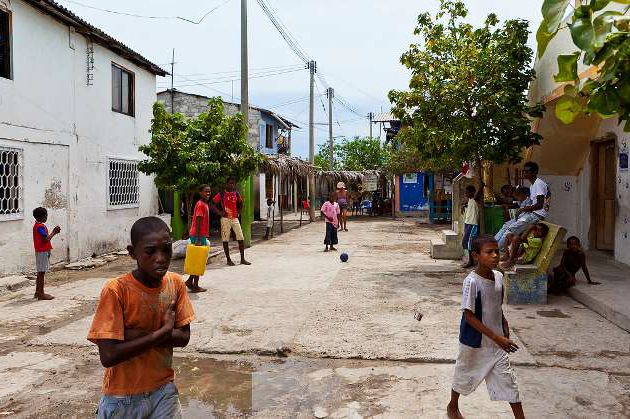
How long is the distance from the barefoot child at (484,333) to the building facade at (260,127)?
58.2ft

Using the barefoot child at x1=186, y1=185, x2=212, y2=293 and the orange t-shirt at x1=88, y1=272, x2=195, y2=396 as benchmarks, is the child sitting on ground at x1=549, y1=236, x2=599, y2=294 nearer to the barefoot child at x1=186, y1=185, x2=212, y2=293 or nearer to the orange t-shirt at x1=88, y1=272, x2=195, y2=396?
the barefoot child at x1=186, y1=185, x2=212, y2=293

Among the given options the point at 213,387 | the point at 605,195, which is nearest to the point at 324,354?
the point at 213,387

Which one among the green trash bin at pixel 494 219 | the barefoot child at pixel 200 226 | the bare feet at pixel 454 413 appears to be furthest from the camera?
the green trash bin at pixel 494 219

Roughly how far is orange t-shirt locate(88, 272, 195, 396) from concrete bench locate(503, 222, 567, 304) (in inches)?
222

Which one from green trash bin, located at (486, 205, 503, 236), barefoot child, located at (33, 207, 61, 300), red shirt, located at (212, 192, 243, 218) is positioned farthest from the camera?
green trash bin, located at (486, 205, 503, 236)

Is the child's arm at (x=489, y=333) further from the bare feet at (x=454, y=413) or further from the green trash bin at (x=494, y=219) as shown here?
the green trash bin at (x=494, y=219)

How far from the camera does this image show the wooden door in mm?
10648

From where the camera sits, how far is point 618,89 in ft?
7.94

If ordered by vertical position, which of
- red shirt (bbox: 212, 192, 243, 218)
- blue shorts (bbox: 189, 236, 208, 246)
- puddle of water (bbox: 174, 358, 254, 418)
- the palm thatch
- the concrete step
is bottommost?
puddle of water (bbox: 174, 358, 254, 418)

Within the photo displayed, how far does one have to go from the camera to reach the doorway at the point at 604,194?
10650 millimetres

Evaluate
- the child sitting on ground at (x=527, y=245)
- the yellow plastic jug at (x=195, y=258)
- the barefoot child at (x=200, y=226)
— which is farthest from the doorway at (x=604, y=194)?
the yellow plastic jug at (x=195, y=258)

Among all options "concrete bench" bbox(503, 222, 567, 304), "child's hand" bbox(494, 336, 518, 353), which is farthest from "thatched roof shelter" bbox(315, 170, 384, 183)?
"child's hand" bbox(494, 336, 518, 353)

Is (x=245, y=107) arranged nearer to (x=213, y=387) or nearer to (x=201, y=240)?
(x=201, y=240)

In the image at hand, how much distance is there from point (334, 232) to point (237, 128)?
336 centimetres
